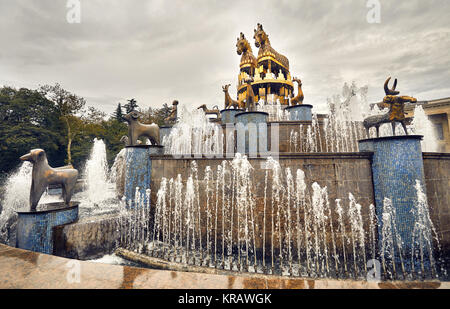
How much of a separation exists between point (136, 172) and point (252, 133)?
5091mm

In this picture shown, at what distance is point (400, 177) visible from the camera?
5.16m

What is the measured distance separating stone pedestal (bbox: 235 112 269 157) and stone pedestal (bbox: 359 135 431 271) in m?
4.23

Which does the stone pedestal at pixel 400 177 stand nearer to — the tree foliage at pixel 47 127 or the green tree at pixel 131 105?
the tree foliage at pixel 47 127

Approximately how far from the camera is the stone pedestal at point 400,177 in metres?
5.00

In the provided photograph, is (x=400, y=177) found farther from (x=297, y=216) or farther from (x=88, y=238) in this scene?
(x=88, y=238)

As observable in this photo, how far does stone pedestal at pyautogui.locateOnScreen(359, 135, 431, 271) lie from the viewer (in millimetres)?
4996

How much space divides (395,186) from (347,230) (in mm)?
1695

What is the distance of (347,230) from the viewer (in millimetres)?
5391

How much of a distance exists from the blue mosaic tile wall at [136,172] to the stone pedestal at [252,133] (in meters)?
3.98

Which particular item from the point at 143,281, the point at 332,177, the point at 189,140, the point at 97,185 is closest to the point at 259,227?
the point at 332,177

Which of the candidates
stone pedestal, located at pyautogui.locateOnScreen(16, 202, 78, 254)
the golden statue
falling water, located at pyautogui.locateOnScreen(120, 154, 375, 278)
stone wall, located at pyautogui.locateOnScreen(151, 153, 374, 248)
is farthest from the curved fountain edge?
the golden statue

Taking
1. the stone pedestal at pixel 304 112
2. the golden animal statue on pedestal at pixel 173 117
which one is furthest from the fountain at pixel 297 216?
the golden animal statue on pedestal at pixel 173 117

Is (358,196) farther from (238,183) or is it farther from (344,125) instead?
(344,125)
